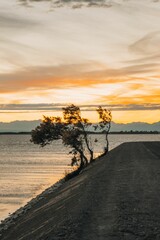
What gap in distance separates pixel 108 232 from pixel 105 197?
785 centimetres

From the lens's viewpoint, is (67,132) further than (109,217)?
Yes

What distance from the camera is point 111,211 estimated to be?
61.2 ft

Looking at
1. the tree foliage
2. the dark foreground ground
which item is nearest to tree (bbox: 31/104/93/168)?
the tree foliage

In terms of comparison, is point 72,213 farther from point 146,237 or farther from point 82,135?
Result: point 82,135

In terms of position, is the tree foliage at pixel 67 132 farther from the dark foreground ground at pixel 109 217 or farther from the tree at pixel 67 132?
the dark foreground ground at pixel 109 217

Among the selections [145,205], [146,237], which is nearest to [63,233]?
[146,237]

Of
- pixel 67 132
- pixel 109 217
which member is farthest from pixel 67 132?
pixel 109 217

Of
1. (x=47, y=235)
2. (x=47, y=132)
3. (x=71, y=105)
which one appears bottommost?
(x=47, y=235)

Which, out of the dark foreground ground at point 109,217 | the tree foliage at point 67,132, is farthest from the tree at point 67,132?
the dark foreground ground at point 109,217

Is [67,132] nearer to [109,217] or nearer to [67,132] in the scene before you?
[67,132]

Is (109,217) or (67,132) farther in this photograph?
(67,132)

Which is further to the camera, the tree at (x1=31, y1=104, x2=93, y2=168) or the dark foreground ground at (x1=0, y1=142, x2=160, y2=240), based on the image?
the tree at (x1=31, y1=104, x2=93, y2=168)

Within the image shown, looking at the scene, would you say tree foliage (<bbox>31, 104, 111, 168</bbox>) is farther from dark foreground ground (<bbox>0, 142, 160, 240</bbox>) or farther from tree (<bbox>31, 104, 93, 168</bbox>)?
dark foreground ground (<bbox>0, 142, 160, 240</bbox>)

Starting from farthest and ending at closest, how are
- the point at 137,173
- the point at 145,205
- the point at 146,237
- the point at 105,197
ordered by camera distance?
1. the point at 137,173
2. the point at 105,197
3. the point at 145,205
4. the point at 146,237
